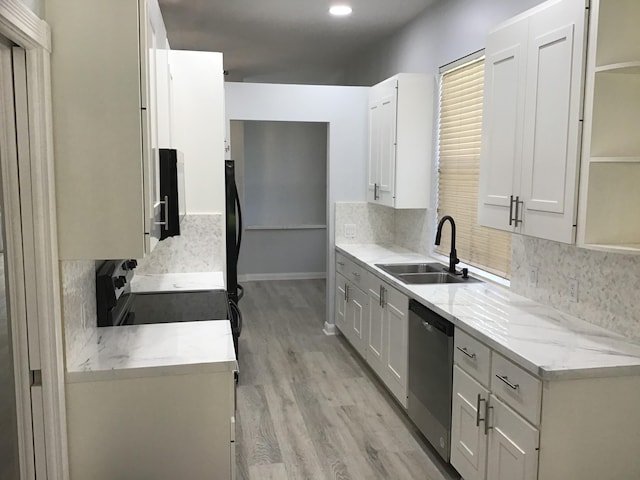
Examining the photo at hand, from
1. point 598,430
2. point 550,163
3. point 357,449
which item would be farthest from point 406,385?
point 550,163

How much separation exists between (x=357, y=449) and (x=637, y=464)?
4.90 ft

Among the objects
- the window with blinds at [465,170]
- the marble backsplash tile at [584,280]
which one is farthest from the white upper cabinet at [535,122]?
the window with blinds at [465,170]

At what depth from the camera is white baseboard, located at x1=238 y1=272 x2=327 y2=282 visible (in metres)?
8.06

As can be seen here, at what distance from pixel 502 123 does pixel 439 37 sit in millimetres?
1730

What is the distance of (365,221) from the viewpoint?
17.2 feet

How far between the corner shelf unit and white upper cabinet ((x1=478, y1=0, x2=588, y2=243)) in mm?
54

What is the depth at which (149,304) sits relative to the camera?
3.02 metres

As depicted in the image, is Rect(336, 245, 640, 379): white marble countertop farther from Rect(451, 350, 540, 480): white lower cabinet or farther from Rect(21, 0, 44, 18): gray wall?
Rect(21, 0, 44, 18): gray wall

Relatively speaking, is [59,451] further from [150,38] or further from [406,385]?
[406,385]

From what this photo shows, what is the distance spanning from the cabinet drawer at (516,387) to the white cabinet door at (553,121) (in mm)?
573

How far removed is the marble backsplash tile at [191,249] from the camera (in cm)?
370

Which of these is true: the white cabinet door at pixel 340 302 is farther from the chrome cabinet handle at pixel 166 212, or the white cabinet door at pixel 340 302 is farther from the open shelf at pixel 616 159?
the open shelf at pixel 616 159

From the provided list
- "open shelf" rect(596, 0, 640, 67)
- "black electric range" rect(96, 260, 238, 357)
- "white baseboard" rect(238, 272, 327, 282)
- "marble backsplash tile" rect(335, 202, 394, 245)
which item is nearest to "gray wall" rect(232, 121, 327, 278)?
"white baseboard" rect(238, 272, 327, 282)

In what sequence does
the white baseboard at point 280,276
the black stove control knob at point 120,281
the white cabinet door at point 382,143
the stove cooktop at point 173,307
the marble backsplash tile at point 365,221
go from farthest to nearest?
1. the white baseboard at point 280,276
2. the marble backsplash tile at point 365,221
3. the white cabinet door at point 382,143
4. the stove cooktop at point 173,307
5. the black stove control knob at point 120,281
